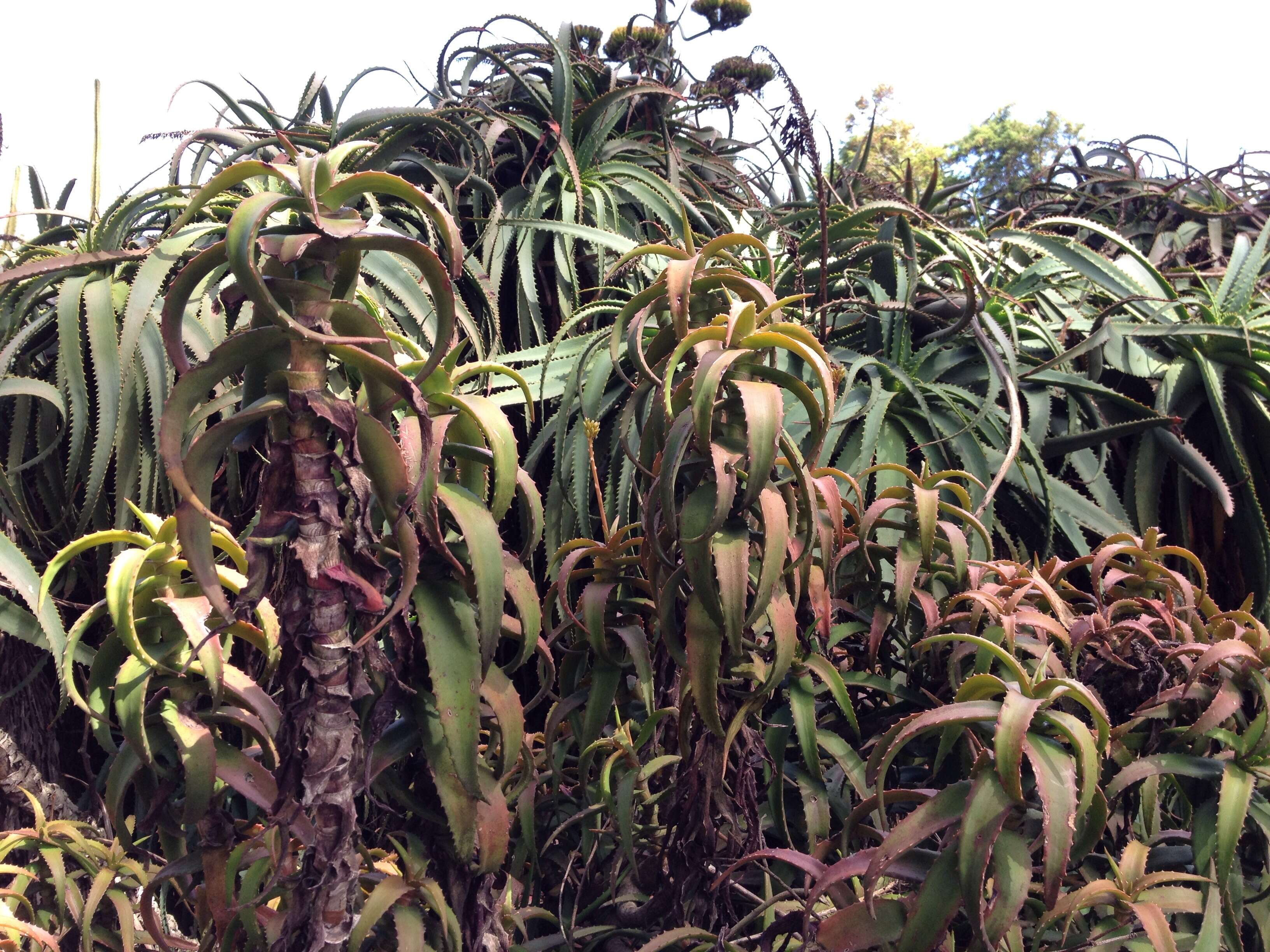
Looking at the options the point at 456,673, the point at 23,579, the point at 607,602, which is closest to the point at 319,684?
the point at 456,673

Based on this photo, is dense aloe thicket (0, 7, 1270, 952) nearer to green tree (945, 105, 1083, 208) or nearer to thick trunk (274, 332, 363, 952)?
thick trunk (274, 332, 363, 952)

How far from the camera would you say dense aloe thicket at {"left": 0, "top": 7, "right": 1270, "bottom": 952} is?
46 centimetres

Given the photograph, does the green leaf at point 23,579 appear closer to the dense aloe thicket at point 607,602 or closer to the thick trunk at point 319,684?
the dense aloe thicket at point 607,602

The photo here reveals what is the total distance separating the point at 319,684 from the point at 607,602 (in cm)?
24

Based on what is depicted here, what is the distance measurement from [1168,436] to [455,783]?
104cm

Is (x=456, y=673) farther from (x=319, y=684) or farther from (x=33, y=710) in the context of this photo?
(x=33, y=710)

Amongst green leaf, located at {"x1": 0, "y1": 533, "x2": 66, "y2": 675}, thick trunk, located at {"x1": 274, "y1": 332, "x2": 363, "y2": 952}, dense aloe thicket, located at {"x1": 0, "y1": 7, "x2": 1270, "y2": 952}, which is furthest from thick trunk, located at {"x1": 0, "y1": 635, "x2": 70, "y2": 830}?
thick trunk, located at {"x1": 274, "y1": 332, "x2": 363, "y2": 952}

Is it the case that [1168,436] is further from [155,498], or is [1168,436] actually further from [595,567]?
[155,498]

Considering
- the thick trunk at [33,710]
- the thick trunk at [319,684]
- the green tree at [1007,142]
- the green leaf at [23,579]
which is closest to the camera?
the thick trunk at [319,684]

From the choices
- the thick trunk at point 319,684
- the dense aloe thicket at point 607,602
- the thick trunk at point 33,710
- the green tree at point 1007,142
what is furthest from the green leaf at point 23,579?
the green tree at point 1007,142

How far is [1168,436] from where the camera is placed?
1196mm

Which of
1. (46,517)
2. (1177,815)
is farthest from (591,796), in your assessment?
(46,517)

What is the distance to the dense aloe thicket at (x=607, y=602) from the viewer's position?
462 millimetres

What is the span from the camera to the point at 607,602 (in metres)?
0.67
